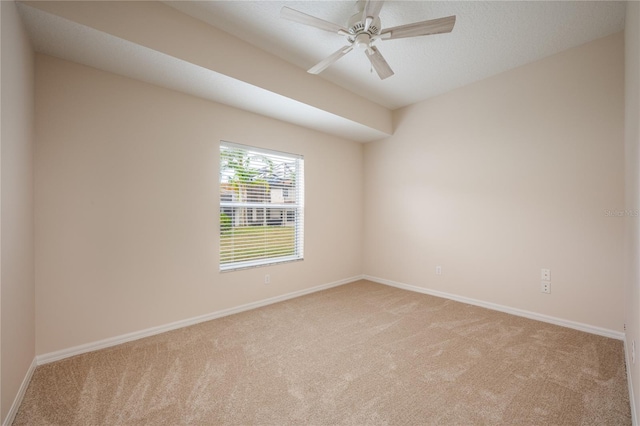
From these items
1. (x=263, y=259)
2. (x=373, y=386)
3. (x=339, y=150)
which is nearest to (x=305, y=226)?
(x=263, y=259)

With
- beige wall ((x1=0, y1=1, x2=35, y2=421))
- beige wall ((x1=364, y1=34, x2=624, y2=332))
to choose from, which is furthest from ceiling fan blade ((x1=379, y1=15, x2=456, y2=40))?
beige wall ((x1=0, y1=1, x2=35, y2=421))

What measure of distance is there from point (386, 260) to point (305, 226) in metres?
1.47

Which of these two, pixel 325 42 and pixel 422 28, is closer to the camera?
pixel 422 28

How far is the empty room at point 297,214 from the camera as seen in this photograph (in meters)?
1.70

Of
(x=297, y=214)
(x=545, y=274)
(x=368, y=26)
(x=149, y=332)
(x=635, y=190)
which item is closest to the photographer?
(x=635, y=190)

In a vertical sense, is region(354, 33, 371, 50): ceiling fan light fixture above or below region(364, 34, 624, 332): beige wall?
above

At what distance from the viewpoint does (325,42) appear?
8.42ft

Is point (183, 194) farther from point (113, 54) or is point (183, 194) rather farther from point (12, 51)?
point (12, 51)

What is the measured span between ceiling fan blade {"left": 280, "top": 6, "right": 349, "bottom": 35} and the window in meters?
1.58

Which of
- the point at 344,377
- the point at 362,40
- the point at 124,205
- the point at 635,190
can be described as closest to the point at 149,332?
the point at 124,205

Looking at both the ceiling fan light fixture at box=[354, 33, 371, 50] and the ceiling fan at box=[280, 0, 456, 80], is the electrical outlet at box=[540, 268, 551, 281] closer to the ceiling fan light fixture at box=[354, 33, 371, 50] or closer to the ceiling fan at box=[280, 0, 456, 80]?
the ceiling fan at box=[280, 0, 456, 80]

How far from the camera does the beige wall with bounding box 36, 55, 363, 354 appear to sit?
2137 millimetres

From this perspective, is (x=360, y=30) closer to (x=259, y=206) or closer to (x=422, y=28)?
(x=422, y=28)

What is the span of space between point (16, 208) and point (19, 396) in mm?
1124
